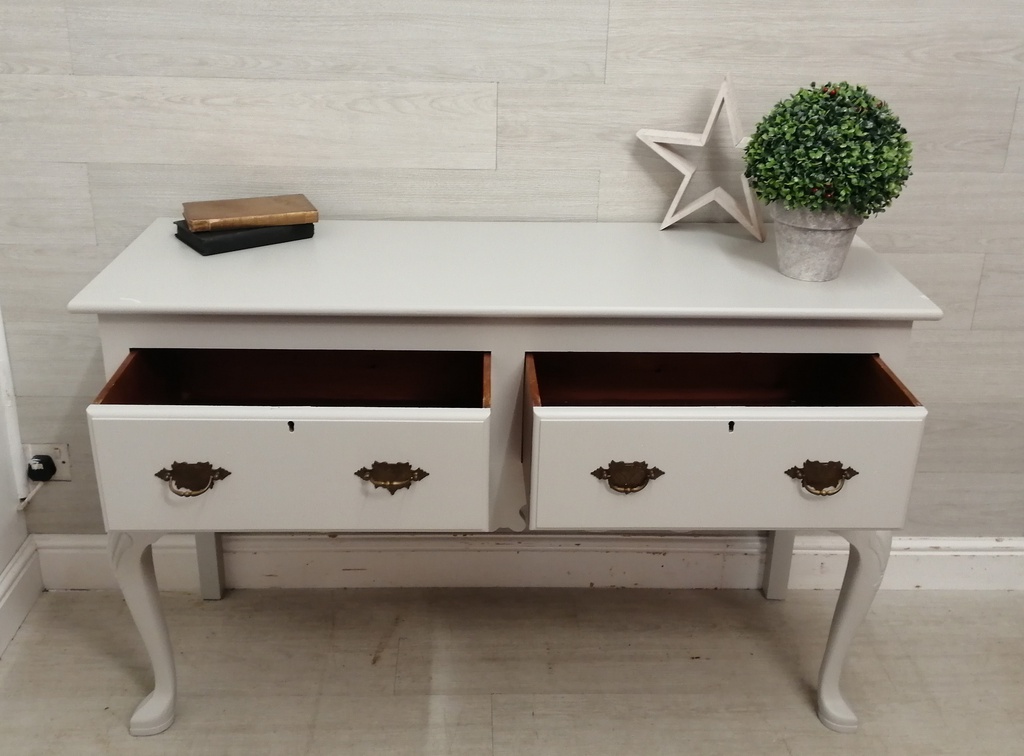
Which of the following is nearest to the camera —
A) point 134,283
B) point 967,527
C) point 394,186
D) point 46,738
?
point 134,283

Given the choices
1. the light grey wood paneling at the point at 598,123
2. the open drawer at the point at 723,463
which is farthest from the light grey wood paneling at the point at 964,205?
the open drawer at the point at 723,463

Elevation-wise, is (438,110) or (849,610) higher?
(438,110)

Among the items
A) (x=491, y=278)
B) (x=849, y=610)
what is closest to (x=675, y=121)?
(x=491, y=278)

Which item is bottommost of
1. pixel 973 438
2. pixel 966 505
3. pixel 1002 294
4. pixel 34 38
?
pixel 966 505

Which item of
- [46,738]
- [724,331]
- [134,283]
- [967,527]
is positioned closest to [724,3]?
[724,331]

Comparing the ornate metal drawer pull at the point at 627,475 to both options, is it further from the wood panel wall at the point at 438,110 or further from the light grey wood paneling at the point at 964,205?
the light grey wood paneling at the point at 964,205

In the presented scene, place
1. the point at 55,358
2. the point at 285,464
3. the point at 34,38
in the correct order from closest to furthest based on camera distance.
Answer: the point at 285,464
the point at 34,38
the point at 55,358

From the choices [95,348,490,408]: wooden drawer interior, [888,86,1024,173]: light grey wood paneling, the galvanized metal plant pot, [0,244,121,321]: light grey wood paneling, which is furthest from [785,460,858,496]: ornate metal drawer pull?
[0,244,121,321]: light grey wood paneling

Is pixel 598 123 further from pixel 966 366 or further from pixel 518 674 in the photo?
pixel 518 674

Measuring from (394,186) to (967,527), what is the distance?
134 centimetres

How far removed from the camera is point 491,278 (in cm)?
135

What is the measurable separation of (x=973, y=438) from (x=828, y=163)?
0.84 m

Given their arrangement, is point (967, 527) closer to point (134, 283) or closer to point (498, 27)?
point (498, 27)

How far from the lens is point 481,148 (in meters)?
1.59
